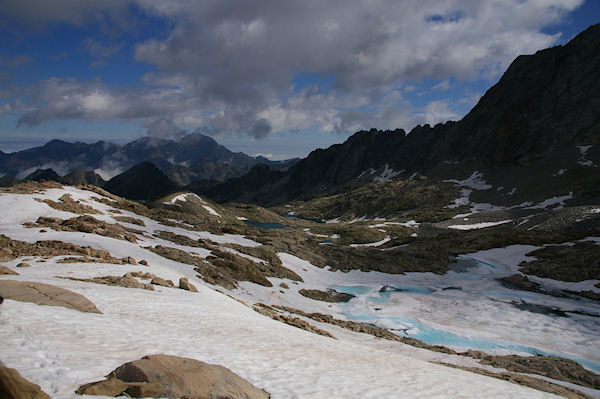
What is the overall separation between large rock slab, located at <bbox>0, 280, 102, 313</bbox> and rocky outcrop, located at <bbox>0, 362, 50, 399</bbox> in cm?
820

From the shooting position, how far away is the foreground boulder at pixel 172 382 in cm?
738

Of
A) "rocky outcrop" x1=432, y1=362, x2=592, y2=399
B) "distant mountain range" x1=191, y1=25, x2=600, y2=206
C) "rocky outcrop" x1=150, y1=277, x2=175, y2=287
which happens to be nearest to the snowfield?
"rocky outcrop" x1=150, y1=277, x2=175, y2=287

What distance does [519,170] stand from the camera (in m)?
128

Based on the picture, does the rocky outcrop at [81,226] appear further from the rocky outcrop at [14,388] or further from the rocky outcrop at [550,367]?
the rocky outcrop at [550,367]

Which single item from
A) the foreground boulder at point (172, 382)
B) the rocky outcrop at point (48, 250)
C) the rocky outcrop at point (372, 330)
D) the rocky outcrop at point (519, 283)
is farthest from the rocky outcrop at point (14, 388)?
the rocky outcrop at point (519, 283)

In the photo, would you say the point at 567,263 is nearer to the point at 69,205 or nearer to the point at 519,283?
the point at 519,283

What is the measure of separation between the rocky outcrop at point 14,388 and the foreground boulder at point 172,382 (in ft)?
3.76

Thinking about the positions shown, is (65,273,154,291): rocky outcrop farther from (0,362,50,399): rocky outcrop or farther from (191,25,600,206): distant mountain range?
(191,25,600,206): distant mountain range

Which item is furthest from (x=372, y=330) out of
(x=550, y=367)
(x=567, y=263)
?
(x=567, y=263)

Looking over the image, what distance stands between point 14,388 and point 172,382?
9.85ft

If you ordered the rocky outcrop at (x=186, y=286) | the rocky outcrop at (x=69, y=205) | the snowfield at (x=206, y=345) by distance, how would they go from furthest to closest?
the rocky outcrop at (x=69, y=205) < the rocky outcrop at (x=186, y=286) < the snowfield at (x=206, y=345)

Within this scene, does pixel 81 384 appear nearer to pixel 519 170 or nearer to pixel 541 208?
pixel 541 208

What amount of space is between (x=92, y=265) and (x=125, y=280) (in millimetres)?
4172

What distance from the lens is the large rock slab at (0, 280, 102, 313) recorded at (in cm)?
1290
